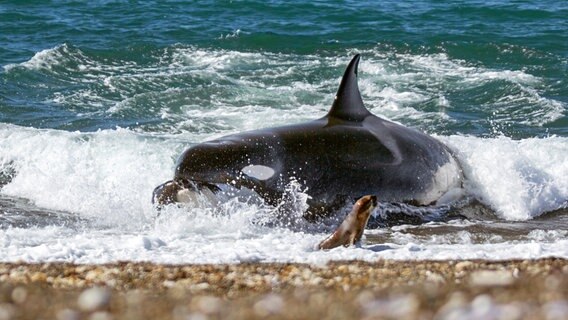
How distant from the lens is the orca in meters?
11.7

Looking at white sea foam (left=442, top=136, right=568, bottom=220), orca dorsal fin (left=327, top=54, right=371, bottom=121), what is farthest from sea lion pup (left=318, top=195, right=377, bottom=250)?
white sea foam (left=442, top=136, right=568, bottom=220)

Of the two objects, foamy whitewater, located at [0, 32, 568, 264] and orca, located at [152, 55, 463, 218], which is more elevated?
orca, located at [152, 55, 463, 218]

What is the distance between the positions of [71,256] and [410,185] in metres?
5.11

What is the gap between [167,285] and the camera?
781 centimetres

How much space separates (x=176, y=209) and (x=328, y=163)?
2.00 metres

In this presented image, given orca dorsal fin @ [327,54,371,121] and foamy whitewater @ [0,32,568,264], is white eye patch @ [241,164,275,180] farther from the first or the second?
orca dorsal fin @ [327,54,371,121]

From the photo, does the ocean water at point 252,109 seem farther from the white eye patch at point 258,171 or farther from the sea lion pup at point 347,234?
the white eye patch at point 258,171

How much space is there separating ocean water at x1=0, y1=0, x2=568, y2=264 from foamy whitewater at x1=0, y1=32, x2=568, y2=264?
4 centimetres

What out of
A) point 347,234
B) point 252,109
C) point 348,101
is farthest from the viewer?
point 252,109

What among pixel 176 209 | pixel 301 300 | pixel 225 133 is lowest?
pixel 225 133

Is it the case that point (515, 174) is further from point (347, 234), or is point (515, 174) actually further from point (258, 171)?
point (347, 234)

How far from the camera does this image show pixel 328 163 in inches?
484

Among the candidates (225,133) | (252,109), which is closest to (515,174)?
(225,133)

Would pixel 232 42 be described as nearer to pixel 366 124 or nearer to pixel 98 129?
pixel 98 129
